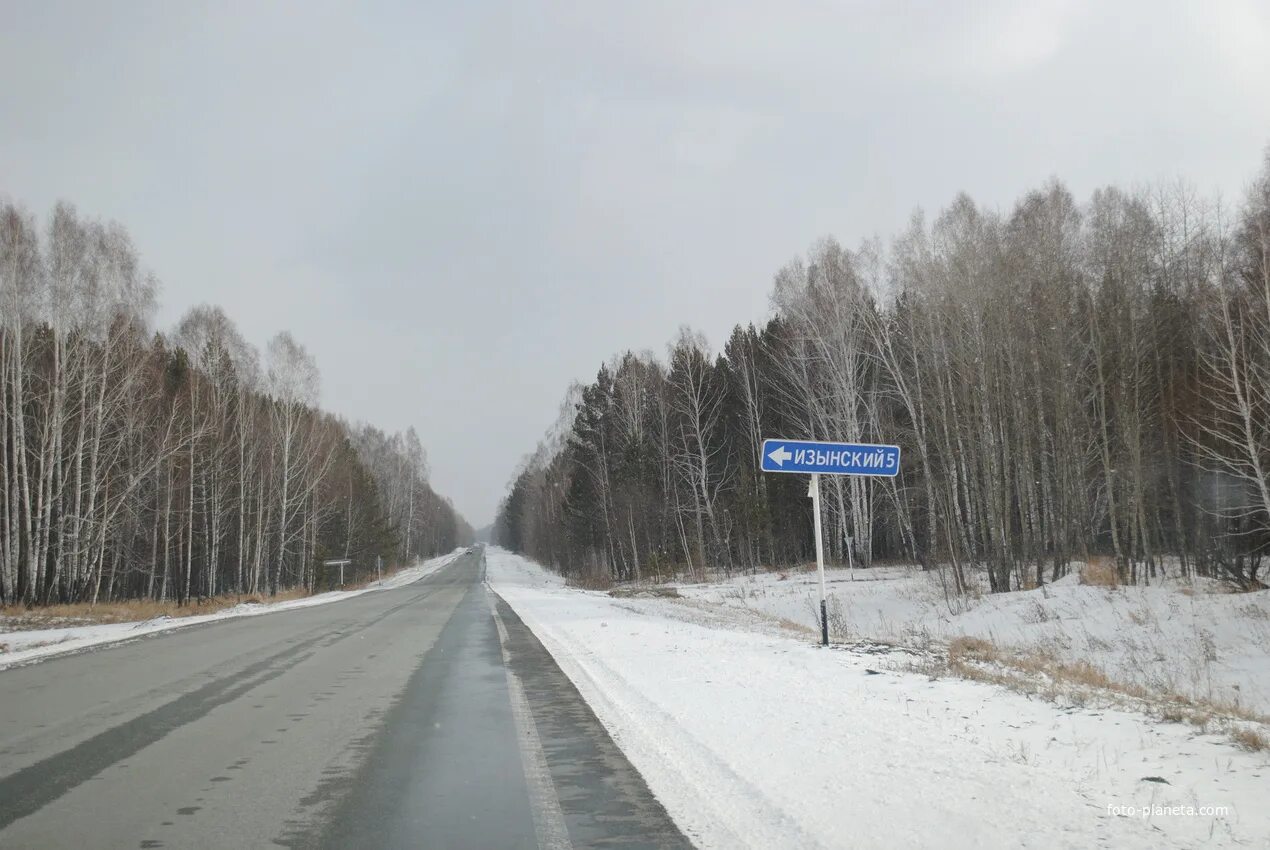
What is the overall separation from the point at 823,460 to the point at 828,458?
0.10 meters

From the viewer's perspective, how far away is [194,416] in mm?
34938

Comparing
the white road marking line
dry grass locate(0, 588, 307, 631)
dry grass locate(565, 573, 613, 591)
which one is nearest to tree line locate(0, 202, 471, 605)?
dry grass locate(0, 588, 307, 631)

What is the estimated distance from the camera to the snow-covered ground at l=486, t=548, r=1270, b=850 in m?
4.16

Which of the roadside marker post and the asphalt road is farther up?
the roadside marker post

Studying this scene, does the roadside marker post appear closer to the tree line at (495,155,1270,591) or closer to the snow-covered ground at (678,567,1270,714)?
the snow-covered ground at (678,567,1270,714)

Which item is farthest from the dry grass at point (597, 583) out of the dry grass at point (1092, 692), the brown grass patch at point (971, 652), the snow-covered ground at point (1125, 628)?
the dry grass at point (1092, 692)

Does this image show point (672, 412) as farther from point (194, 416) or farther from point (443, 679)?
point (443, 679)

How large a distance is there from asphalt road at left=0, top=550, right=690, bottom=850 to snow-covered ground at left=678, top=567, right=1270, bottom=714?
7.02 m

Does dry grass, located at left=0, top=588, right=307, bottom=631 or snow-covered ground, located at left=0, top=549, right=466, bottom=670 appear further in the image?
dry grass, located at left=0, top=588, right=307, bottom=631

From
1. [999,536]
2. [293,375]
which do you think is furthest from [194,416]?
[999,536]

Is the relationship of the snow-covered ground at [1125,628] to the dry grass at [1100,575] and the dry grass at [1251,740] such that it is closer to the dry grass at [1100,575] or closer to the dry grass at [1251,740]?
the dry grass at [1100,575]

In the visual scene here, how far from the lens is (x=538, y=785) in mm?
5391

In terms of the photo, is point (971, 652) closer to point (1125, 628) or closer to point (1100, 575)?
point (1125, 628)

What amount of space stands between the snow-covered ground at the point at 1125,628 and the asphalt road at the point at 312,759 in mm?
7016
